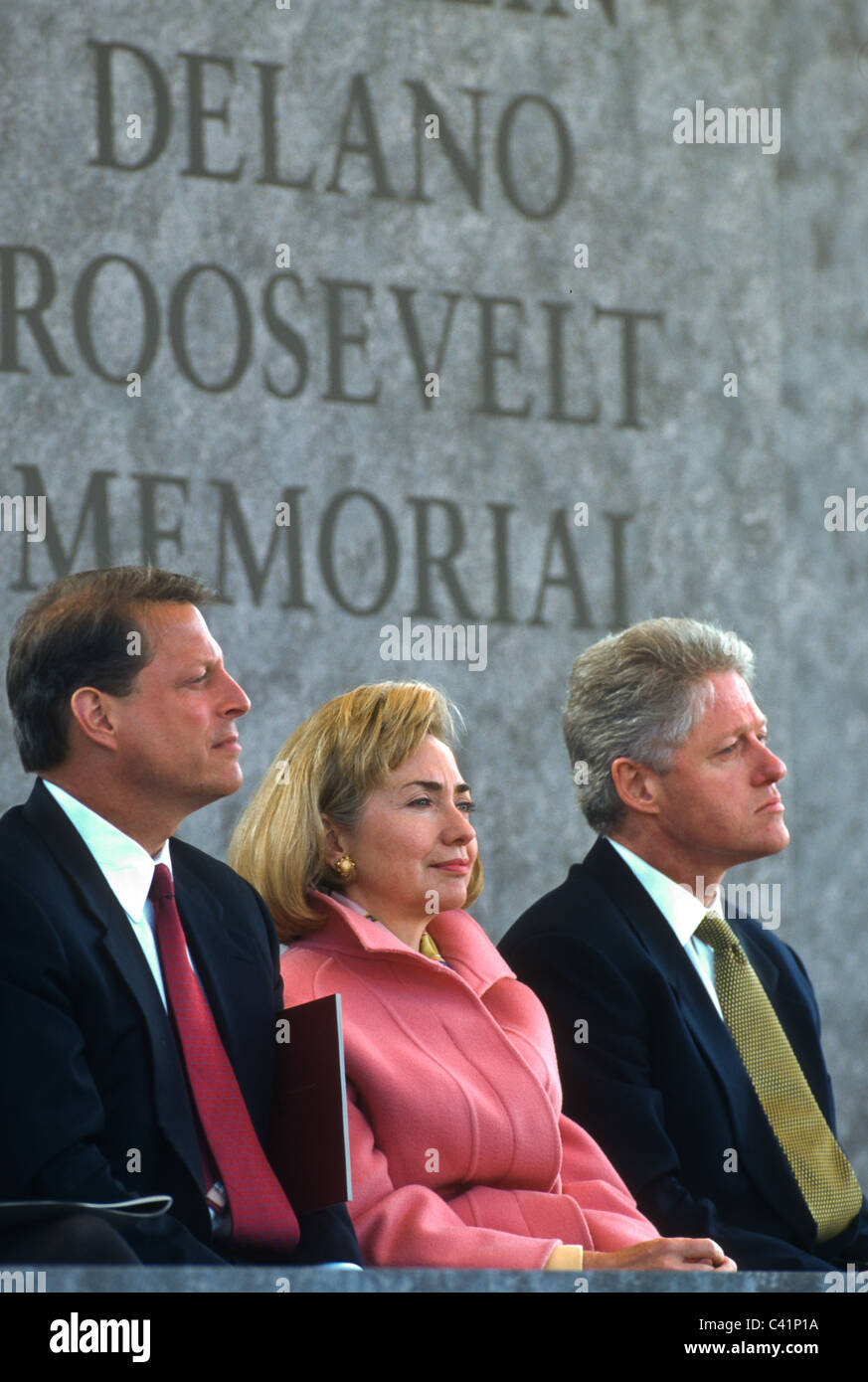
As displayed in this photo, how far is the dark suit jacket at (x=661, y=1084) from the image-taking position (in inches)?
138

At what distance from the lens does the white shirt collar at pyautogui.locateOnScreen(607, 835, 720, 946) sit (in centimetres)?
382

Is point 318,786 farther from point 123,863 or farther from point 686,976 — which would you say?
point 686,976

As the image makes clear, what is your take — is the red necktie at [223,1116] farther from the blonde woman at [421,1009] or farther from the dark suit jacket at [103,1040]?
the blonde woman at [421,1009]

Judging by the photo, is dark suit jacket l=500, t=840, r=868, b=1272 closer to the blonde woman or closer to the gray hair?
the blonde woman

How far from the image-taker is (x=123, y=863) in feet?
9.70

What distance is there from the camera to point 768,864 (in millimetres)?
6000

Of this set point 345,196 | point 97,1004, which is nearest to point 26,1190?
point 97,1004

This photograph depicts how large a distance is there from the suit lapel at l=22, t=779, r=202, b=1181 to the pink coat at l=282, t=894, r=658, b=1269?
0.40m

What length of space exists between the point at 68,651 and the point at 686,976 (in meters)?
1.32
